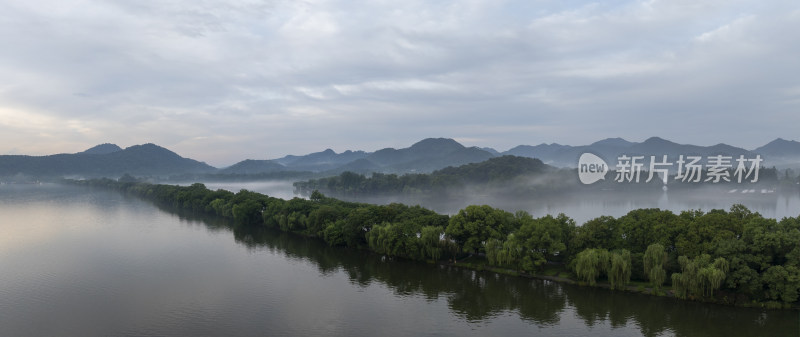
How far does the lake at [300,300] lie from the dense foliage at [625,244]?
53.4 inches

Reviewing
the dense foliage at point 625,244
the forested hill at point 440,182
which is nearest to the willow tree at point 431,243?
the dense foliage at point 625,244

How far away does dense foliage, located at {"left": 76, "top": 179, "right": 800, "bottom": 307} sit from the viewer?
2478cm

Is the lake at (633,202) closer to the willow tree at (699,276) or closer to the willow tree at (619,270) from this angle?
the willow tree at (619,270)

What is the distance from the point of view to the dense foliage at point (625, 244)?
24.8 meters

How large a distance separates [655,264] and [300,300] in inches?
953

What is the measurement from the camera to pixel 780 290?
24.2 metres

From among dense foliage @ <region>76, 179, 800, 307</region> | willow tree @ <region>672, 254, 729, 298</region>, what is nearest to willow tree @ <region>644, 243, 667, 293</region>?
dense foliage @ <region>76, 179, 800, 307</region>

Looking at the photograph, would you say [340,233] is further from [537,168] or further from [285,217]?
[537,168]

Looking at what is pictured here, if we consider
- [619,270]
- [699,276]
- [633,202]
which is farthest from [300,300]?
[633,202]

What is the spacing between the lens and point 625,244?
30797mm

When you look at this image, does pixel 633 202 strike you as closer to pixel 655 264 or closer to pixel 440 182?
pixel 440 182

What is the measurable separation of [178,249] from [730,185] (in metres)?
134

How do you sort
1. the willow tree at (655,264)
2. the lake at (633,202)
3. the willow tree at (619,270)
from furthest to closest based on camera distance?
the lake at (633,202) → the willow tree at (619,270) → the willow tree at (655,264)

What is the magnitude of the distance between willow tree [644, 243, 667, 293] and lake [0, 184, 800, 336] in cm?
120
